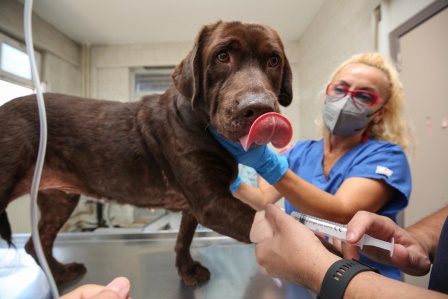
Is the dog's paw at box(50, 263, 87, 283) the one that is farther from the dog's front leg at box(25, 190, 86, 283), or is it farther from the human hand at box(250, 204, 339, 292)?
the human hand at box(250, 204, 339, 292)

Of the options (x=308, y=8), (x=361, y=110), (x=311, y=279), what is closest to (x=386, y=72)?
(x=361, y=110)

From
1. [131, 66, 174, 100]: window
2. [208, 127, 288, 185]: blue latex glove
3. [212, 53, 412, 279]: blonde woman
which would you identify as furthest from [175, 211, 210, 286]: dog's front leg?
[131, 66, 174, 100]: window

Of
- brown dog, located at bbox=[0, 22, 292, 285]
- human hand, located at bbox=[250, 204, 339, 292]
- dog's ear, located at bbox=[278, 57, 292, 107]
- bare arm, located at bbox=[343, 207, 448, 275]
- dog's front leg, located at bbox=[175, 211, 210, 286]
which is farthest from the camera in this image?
dog's front leg, located at bbox=[175, 211, 210, 286]

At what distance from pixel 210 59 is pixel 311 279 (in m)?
0.63

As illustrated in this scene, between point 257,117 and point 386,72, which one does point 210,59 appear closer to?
point 257,117

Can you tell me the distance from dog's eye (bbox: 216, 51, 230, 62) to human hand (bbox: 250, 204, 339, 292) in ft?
1.44

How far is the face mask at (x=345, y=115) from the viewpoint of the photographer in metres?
1.28

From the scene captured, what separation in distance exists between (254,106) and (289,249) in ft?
1.03

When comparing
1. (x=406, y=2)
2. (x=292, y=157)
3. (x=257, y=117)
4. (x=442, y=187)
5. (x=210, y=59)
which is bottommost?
(x=442, y=187)

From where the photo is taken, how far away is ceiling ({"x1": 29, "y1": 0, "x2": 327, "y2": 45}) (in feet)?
3.61

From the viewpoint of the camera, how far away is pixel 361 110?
1.29 m

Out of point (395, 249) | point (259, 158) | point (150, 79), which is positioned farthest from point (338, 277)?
point (150, 79)

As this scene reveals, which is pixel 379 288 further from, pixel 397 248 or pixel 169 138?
pixel 169 138

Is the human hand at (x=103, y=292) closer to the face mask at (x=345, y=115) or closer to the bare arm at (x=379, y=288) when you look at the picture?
the bare arm at (x=379, y=288)
